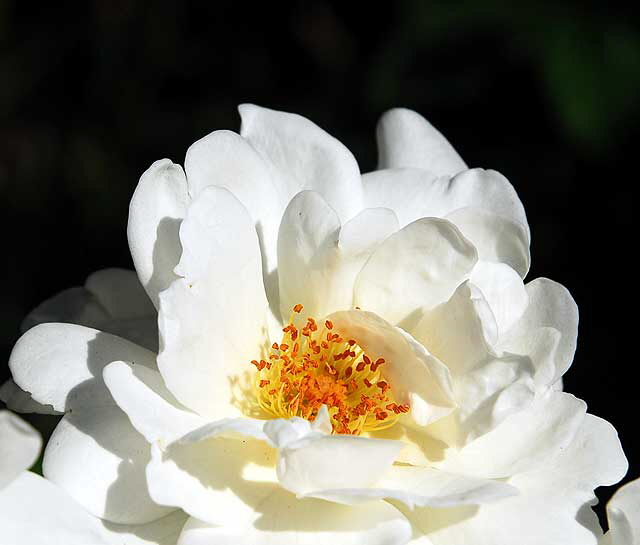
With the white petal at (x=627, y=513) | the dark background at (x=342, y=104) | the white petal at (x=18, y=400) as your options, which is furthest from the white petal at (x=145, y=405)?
the dark background at (x=342, y=104)

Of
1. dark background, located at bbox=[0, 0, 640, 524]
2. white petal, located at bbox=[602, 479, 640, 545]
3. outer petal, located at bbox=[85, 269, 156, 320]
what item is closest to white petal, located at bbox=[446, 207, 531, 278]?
white petal, located at bbox=[602, 479, 640, 545]

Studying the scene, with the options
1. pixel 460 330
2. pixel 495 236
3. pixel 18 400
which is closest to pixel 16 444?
Answer: pixel 18 400

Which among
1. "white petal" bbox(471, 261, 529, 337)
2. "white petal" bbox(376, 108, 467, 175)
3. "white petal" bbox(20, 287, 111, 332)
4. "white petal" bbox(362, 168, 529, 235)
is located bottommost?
"white petal" bbox(20, 287, 111, 332)

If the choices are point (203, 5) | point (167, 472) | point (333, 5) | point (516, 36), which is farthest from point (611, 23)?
point (167, 472)

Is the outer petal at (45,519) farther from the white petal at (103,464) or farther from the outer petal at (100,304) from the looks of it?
the outer petal at (100,304)

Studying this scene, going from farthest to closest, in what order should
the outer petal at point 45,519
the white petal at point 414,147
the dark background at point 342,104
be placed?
the dark background at point 342,104 → the white petal at point 414,147 → the outer petal at point 45,519

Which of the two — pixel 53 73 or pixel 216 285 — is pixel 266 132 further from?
pixel 53 73

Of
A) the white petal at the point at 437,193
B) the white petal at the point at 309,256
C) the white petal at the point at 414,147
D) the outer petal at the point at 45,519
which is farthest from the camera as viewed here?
the white petal at the point at 414,147

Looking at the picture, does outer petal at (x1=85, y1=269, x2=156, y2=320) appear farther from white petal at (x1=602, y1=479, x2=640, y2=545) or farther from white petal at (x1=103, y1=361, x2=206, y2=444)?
white petal at (x1=602, y1=479, x2=640, y2=545)
